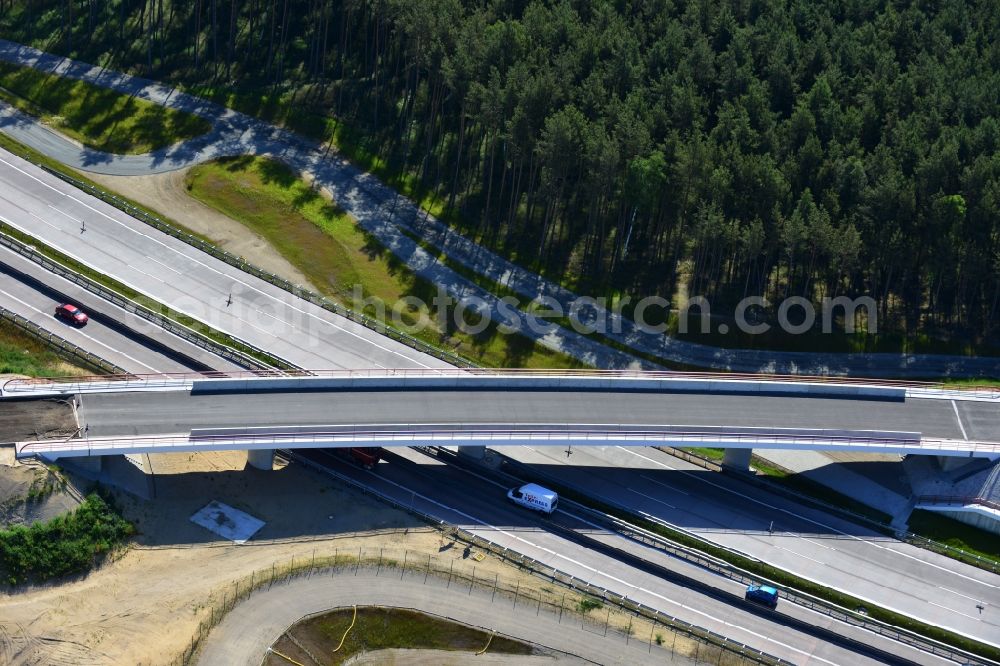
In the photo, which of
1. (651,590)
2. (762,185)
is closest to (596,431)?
(651,590)

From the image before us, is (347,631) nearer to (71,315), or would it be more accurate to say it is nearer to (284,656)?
(284,656)

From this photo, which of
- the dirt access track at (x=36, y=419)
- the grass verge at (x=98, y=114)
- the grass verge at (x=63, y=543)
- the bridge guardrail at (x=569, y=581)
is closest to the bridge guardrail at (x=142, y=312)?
the bridge guardrail at (x=569, y=581)

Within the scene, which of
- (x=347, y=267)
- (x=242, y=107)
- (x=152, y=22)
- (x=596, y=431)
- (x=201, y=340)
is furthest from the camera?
(x=152, y=22)

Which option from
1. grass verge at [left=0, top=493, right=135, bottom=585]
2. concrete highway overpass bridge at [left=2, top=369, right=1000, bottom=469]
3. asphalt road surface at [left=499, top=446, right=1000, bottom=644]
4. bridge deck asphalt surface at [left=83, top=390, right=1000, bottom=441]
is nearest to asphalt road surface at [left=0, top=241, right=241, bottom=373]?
concrete highway overpass bridge at [left=2, top=369, right=1000, bottom=469]

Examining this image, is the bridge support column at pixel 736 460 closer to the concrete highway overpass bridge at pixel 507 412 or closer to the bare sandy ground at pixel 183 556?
the concrete highway overpass bridge at pixel 507 412

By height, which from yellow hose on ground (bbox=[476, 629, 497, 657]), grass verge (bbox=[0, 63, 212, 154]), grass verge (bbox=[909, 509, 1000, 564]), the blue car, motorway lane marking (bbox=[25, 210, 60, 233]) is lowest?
yellow hose on ground (bbox=[476, 629, 497, 657])

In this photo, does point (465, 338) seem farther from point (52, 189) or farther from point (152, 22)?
point (152, 22)

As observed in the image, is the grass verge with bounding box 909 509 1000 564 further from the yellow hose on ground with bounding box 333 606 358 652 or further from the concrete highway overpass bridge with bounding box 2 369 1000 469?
the yellow hose on ground with bounding box 333 606 358 652
